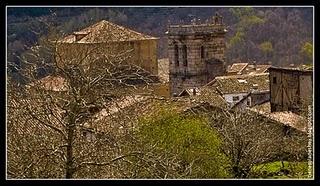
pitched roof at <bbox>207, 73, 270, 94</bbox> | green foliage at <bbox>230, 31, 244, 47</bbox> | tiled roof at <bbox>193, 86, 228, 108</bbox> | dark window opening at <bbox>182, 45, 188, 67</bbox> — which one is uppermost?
green foliage at <bbox>230, 31, 244, 47</bbox>

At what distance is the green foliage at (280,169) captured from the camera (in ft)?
24.5

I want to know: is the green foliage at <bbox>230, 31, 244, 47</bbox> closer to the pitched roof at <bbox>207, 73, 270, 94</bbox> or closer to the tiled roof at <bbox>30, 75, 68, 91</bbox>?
the pitched roof at <bbox>207, 73, 270, 94</bbox>

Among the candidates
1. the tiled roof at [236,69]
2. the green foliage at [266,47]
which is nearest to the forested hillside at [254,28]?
the green foliage at [266,47]

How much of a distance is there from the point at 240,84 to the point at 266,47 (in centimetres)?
1396

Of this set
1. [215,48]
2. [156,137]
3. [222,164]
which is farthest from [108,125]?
[215,48]

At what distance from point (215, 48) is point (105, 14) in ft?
10.9

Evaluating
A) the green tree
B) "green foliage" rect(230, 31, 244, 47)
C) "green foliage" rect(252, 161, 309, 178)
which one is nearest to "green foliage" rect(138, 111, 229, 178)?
"green foliage" rect(252, 161, 309, 178)

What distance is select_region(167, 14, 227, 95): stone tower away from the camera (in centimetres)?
1909

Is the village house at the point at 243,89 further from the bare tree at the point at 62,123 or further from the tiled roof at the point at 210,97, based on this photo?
the bare tree at the point at 62,123

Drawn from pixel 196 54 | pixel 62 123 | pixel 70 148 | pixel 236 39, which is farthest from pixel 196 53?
pixel 70 148

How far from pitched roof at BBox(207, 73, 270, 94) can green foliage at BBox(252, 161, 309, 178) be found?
5.72 metres

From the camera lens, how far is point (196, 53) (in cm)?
1930

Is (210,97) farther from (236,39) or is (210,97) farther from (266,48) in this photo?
(266,48)
